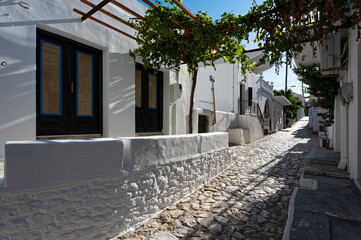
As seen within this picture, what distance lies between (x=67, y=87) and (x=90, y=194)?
8.85ft

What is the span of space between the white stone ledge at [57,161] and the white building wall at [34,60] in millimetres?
1766

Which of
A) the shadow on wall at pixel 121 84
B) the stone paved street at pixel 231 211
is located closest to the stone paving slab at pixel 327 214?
the stone paved street at pixel 231 211

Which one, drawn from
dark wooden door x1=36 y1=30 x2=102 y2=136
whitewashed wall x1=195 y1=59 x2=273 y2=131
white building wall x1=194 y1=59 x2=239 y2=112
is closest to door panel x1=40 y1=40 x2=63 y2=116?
dark wooden door x1=36 y1=30 x2=102 y2=136

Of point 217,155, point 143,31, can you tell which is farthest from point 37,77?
point 217,155

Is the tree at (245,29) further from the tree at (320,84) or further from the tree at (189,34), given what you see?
the tree at (320,84)

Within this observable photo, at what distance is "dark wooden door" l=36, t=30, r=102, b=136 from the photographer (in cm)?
377

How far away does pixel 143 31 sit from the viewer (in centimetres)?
443

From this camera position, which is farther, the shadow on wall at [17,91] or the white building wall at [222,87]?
the white building wall at [222,87]

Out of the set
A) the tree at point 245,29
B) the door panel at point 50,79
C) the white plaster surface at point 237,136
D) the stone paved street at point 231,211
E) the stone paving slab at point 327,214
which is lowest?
the stone paved street at point 231,211

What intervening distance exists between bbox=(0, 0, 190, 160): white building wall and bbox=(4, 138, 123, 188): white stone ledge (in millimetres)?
1766

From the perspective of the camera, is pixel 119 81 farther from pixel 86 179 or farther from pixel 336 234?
pixel 336 234

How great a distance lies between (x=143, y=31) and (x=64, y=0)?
156 cm

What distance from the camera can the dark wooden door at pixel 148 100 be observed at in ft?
18.9

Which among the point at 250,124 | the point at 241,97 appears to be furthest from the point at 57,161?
the point at 241,97
